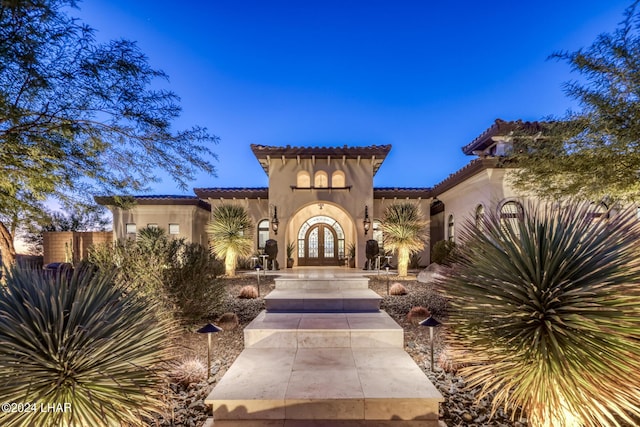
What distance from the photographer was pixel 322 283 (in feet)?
30.7

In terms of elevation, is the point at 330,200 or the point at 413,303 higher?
the point at 330,200

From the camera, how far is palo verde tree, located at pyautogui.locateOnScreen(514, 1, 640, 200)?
6793 mm

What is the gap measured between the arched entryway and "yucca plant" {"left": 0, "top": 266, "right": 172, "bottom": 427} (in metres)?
13.7

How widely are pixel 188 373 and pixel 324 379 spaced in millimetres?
2097

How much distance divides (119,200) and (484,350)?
796cm

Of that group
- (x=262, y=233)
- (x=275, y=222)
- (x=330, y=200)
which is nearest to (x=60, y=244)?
(x=262, y=233)

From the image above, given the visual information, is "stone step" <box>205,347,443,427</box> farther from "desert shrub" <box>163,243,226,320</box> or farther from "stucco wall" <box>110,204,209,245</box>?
"stucco wall" <box>110,204,209,245</box>

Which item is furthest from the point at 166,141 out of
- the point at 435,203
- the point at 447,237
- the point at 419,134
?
the point at 419,134

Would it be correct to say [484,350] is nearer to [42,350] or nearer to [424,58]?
[42,350]

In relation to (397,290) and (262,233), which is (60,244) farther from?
(397,290)

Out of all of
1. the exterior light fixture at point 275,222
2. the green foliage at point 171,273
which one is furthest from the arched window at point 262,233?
the green foliage at point 171,273

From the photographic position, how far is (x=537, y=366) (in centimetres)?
262

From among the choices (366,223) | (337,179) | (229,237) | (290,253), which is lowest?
(290,253)

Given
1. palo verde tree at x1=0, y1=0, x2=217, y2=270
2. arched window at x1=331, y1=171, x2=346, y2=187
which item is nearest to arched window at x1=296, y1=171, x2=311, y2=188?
arched window at x1=331, y1=171, x2=346, y2=187
